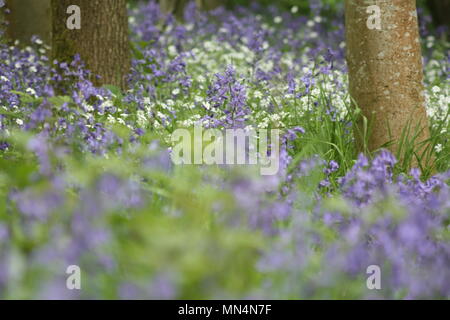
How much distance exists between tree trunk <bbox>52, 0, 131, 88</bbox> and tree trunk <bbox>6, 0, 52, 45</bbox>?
1.78 metres

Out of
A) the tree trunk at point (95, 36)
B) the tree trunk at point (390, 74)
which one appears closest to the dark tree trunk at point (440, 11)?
the tree trunk at point (95, 36)

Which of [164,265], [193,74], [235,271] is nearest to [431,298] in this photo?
[235,271]

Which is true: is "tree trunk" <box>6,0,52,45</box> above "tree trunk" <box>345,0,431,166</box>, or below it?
above

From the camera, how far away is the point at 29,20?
275 inches

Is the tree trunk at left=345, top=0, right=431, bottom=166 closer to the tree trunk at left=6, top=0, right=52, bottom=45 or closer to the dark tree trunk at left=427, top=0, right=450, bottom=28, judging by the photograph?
the tree trunk at left=6, top=0, right=52, bottom=45

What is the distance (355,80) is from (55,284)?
2.87 metres

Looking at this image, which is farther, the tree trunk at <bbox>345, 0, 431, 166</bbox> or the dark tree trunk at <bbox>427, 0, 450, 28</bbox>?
the dark tree trunk at <bbox>427, 0, 450, 28</bbox>

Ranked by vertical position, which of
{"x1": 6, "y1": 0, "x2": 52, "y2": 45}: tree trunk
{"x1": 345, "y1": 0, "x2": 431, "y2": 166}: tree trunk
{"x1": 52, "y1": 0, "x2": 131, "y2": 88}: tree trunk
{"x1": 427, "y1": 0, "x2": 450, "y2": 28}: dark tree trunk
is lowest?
{"x1": 345, "y1": 0, "x2": 431, "y2": 166}: tree trunk

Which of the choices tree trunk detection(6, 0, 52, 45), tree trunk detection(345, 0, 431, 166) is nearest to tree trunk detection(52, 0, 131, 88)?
tree trunk detection(6, 0, 52, 45)

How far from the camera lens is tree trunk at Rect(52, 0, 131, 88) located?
5.20 m

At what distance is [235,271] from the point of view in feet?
6.70

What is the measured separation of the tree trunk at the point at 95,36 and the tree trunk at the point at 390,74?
2.12 meters

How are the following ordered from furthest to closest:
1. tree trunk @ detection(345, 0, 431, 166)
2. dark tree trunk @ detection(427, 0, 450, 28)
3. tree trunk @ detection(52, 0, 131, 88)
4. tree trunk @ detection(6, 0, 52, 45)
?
dark tree trunk @ detection(427, 0, 450, 28)
tree trunk @ detection(6, 0, 52, 45)
tree trunk @ detection(52, 0, 131, 88)
tree trunk @ detection(345, 0, 431, 166)
